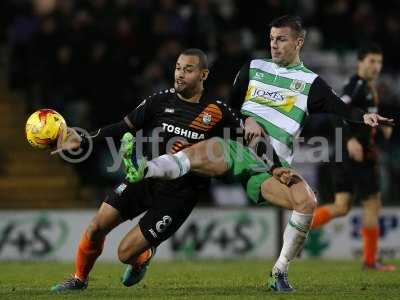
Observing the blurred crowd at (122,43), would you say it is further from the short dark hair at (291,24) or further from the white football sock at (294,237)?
the white football sock at (294,237)

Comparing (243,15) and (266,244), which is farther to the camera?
(243,15)

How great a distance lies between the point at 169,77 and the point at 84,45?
1446mm

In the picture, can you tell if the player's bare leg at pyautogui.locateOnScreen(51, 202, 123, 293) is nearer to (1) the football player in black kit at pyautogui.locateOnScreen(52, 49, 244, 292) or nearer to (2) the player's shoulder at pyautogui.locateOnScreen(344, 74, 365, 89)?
(1) the football player in black kit at pyautogui.locateOnScreen(52, 49, 244, 292)

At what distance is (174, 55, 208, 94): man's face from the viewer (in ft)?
27.5

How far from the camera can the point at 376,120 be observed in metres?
8.04

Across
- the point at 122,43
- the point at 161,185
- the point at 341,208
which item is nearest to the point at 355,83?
A: the point at 341,208

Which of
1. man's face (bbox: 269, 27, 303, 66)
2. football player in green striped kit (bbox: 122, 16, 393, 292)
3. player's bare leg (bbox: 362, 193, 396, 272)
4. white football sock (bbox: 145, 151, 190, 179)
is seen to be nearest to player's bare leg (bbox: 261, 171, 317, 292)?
football player in green striped kit (bbox: 122, 16, 393, 292)

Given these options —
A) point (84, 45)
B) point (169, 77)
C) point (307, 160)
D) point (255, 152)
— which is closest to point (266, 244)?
point (307, 160)

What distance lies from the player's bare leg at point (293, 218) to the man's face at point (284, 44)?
1092 millimetres

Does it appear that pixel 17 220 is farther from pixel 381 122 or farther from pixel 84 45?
pixel 381 122

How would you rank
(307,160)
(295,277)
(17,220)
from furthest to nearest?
(307,160) < (17,220) < (295,277)

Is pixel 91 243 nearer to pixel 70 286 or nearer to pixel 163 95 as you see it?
pixel 70 286

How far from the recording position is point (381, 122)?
8.00 metres

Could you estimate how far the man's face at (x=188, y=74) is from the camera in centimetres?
838
